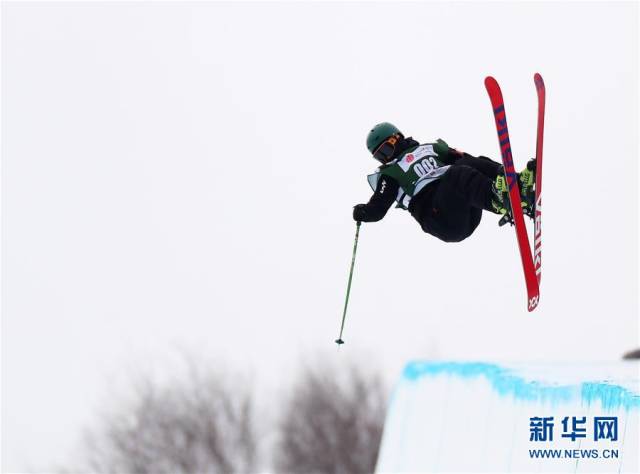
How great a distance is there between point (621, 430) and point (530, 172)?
2.21 metres

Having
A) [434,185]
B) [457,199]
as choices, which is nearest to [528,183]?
[457,199]

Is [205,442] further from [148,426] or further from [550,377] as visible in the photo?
[550,377]

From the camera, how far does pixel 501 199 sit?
36.7ft

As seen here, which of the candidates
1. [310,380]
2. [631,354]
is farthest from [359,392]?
[631,354]

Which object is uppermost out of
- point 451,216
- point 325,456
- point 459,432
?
point 451,216

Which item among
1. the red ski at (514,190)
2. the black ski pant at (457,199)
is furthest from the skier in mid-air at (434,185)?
the red ski at (514,190)

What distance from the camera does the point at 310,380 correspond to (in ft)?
144

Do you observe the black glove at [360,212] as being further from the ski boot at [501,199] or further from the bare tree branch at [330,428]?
the bare tree branch at [330,428]

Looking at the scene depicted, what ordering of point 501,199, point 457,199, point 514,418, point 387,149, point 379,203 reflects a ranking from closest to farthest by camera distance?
point 501,199 < point 457,199 < point 379,203 < point 387,149 < point 514,418

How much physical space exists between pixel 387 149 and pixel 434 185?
19.3 inches

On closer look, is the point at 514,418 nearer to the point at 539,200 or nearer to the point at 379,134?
the point at 539,200

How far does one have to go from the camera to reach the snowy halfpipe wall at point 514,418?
11633 millimetres

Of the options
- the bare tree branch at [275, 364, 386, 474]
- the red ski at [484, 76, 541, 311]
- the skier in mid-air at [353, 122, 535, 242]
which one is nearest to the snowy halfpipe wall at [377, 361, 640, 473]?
the red ski at [484, 76, 541, 311]

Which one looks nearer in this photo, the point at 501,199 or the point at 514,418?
the point at 501,199
